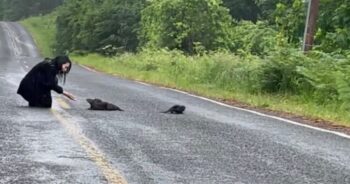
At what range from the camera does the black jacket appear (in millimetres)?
10727

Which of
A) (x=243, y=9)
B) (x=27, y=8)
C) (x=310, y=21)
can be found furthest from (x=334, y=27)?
(x=27, y=8)

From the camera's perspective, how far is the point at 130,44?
170 feet

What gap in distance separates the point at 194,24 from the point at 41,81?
27.5m

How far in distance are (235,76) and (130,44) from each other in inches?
1332

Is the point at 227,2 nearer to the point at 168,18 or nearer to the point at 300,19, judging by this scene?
the point at 168,18

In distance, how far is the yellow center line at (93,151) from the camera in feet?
18.2

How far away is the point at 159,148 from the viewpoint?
7215 mm

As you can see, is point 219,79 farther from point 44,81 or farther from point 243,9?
point 243,9

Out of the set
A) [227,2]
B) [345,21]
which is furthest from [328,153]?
[227,2]

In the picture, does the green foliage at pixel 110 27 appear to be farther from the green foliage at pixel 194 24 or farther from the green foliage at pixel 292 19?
the green foliage at pixel 292 19

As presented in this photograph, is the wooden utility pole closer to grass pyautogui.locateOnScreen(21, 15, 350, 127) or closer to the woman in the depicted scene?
grass pyautogui.locateOnScreen(21, 15, 350, 127)

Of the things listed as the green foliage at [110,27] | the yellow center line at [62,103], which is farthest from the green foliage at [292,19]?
the green foliage at [110,27]

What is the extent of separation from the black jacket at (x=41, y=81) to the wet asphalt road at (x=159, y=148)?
32cm

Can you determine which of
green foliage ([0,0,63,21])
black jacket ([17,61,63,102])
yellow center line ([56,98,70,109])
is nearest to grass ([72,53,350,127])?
yellow center line ([56,98,70,109])
